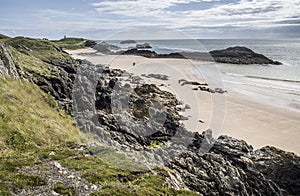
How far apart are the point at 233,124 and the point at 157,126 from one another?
10.3m

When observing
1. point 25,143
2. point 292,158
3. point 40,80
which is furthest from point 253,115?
point 25,143

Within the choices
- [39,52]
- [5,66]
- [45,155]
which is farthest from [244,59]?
[45,155]

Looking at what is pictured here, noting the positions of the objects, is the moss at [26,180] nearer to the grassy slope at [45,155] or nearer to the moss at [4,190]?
the grassy slope at [45,155]

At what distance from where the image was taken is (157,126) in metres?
22.3

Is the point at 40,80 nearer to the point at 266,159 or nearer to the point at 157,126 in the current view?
the point at 157,126

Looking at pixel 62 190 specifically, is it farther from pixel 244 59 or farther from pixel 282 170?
pixel 244 59

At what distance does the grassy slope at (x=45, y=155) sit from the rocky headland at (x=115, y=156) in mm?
36

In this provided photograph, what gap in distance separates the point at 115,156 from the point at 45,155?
9.89 ft

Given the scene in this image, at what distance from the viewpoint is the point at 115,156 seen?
1236cm

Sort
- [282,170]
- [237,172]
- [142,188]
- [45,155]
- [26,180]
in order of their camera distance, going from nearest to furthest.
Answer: [26,180], [142,188], [45,155], [237,172], [282,170]

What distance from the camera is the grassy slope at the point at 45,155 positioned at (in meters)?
9.20

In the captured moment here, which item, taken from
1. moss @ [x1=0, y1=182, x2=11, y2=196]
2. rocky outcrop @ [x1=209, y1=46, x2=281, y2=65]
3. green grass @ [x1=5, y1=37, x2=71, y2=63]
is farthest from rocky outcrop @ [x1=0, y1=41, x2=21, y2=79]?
rocky outcrop @ [x1=209, y1=46, x2=281, y2=65]

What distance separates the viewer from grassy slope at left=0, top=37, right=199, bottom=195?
9195 millimetres

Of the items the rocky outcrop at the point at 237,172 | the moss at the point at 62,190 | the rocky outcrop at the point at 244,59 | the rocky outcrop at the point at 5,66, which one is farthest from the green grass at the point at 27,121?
the rocky outcrop at the point at 244,59
